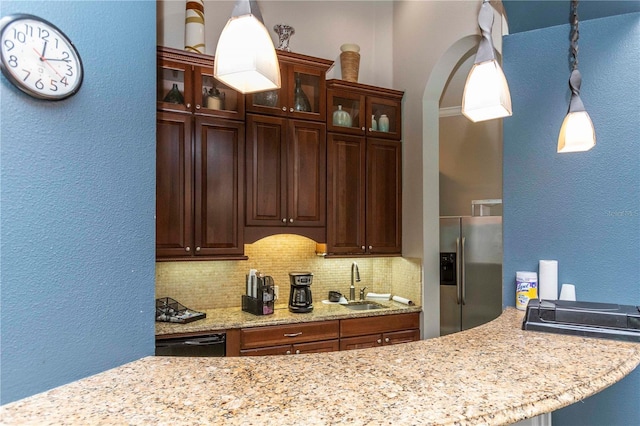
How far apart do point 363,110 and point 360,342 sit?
1.93m

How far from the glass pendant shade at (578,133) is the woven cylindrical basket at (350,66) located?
221 cm

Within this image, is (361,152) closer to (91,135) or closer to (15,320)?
(91,135)

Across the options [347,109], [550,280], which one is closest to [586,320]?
[550,280]

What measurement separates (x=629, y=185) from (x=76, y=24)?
7.25 ft

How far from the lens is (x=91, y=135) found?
3.87 feet

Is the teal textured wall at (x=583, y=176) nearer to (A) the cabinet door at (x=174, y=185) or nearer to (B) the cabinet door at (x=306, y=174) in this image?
(B) the cabinet door at (x=306, y=174)

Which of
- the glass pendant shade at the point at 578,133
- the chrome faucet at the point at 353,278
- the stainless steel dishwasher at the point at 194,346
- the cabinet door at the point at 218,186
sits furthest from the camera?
the chrome faucet at the point at 353,278

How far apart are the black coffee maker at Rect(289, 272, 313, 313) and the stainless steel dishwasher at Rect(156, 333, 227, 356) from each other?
64cm

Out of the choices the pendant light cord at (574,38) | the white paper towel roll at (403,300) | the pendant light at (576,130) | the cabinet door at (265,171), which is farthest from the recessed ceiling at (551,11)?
the white paper towel roll at (403,300)

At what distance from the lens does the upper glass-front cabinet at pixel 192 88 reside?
2.92 meters

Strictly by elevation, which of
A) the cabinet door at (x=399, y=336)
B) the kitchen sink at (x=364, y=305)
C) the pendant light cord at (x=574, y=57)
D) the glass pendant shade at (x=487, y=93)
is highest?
the pendant light cord at (x=574, y=57)

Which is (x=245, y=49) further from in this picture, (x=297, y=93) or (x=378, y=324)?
(x=378, y=324)

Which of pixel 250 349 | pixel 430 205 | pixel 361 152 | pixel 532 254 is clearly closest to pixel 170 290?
pixel 250 349

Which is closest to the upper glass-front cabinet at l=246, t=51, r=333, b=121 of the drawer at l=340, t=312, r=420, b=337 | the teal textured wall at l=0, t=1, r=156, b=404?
the drawer at l=340, t=312, r=420, b=337
